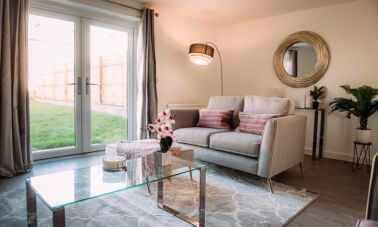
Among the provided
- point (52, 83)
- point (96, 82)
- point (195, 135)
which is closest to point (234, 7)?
point (195, 135)

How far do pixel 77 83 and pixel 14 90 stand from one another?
873 mm

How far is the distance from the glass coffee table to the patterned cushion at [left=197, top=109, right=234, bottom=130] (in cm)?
138

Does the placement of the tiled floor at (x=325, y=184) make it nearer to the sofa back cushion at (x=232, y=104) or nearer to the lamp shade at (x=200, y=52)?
the sofa back cushion at (x=232, y=104)

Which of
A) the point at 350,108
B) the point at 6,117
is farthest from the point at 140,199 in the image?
the point at 350,108

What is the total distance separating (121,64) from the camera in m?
4.09

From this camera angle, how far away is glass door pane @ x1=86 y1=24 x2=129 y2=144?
3.81 m

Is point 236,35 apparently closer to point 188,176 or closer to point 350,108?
point 350,108

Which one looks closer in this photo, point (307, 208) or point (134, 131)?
point (307, 208)

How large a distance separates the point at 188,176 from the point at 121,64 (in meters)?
2.13

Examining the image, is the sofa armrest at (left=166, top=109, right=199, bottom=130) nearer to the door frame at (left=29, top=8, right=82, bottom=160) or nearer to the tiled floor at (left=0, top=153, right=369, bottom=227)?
the tiled floor at (left=0, top=153, right=369, bottom=227)

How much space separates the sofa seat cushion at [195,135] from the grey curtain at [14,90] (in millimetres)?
1735

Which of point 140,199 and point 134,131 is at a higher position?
point 134,131

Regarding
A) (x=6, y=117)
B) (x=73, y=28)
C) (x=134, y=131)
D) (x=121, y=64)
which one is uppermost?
(x=73, y=28)

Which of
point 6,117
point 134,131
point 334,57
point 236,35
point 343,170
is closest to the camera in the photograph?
point 6,117
